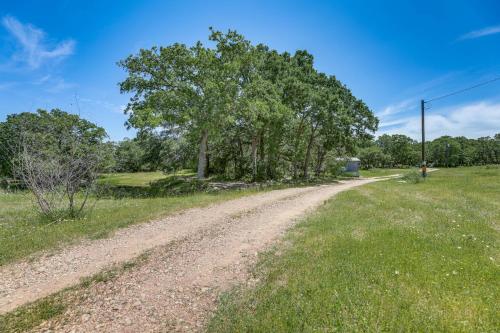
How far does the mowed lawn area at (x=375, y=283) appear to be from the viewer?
388cm

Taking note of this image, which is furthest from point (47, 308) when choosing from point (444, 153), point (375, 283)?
point (444, 153)

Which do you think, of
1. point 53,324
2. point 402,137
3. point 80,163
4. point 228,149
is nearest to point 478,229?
point 53,324

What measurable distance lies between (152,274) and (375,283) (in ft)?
14.0

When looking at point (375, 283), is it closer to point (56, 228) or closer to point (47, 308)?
point (47, 308)

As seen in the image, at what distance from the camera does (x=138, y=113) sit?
19.0 meters

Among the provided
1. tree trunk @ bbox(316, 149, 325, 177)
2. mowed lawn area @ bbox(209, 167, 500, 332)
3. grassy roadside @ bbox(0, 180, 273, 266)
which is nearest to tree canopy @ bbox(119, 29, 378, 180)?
tree trunk @ bbox(316, 149, 325, 177)

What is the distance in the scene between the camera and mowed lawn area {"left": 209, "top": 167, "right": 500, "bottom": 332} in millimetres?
3885

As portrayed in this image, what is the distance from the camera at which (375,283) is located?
16.1ft

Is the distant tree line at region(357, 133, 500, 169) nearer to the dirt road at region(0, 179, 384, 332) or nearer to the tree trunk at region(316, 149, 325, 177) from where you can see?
the tree trunk at region(316, 149, 325, 177)

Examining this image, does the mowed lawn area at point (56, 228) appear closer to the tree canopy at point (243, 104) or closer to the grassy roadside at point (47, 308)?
the grassy roadside at point (47, 308)

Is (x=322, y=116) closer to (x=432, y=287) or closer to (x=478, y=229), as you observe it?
(x=478, y=229)

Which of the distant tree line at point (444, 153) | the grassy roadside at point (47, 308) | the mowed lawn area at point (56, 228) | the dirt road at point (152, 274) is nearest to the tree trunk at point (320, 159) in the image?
the mowed lawn area at point (56, 228)

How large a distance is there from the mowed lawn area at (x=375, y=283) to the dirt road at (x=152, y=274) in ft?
1.93

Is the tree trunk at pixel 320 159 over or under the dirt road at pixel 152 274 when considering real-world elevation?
over
